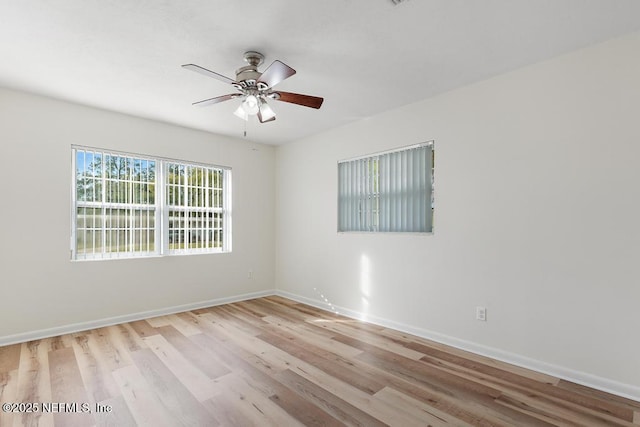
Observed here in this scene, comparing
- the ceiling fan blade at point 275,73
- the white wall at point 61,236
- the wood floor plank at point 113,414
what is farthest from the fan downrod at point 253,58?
the wood floor plank at point 113,414

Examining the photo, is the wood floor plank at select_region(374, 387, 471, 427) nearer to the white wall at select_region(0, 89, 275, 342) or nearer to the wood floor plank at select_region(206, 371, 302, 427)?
the wood floor plank at select_region(206, 371, 302, 427)

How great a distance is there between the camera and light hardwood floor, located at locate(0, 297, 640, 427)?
2.06 meters

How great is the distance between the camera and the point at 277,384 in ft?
8.10

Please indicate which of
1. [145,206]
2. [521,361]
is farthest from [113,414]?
[521,361]

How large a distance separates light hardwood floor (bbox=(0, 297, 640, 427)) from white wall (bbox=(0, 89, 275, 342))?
1.41 ft

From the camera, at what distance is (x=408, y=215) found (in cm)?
371

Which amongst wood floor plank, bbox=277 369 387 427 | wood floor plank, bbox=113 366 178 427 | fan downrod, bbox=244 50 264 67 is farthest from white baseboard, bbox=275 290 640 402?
fan downrod, bbox=244 50 264 67

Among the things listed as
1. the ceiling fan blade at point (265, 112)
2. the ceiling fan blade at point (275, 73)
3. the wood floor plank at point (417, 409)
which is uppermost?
the ceiling fan blade at point (275, 73)

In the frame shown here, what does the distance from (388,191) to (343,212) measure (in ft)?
2.67

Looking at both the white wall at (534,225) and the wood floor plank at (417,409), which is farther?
the white wall at (534,225)

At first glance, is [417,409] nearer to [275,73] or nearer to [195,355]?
[195,355]

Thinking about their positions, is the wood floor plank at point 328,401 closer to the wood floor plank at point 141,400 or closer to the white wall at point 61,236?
the wood floor plank at point 141,400

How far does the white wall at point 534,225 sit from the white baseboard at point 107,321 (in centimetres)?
237

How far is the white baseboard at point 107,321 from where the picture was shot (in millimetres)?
3303
